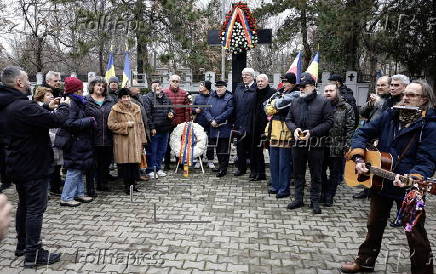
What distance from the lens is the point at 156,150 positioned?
7.96 metres

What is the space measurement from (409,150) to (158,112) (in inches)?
213

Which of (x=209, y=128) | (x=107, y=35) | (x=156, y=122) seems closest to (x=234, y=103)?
(x=209, y=128)

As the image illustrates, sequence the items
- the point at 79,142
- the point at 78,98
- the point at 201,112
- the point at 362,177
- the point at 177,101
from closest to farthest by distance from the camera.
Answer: the point at 362,177 < the point at 78,98 < the point at 79,142 < the point at 177,101 < the point at 201,112

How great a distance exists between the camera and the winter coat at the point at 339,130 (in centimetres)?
602

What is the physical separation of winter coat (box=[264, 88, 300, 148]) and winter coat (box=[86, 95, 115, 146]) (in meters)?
2.85

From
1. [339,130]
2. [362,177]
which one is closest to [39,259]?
[362,177]

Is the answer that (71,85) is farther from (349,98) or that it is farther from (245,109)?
(349,98)

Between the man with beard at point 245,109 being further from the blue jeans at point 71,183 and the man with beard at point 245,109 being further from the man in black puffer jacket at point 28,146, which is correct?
the man in black puffer jacket at point 28,146

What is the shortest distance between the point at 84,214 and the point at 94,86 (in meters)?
2.17

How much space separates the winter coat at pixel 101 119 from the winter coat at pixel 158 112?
1.28 metres

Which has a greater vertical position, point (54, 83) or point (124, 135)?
point (54, 83)

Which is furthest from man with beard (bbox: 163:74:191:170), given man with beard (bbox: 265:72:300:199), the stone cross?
man with beard (bbox: 265:72:300:199)

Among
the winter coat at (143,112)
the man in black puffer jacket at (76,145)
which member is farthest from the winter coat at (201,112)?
the man in black puffer jacket at (76,145)

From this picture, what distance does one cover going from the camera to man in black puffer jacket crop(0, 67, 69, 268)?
376cm
